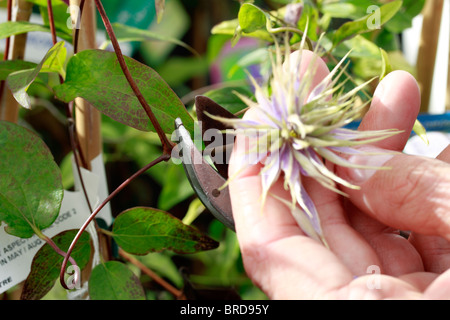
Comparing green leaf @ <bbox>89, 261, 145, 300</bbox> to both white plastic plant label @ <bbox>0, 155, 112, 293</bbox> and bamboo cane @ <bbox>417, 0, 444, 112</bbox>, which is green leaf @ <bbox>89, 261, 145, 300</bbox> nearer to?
white plastic plant label @ <bbox>0, 155, 112, 293</bbox>

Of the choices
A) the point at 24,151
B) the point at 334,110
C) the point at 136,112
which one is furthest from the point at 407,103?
the point at 24,151

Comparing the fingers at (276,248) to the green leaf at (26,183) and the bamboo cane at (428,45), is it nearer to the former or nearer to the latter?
the green leaf at (26,183)

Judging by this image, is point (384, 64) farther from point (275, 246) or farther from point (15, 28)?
point (15, 28)

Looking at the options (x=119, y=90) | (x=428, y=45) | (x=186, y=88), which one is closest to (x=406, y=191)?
(x=119, y=90)

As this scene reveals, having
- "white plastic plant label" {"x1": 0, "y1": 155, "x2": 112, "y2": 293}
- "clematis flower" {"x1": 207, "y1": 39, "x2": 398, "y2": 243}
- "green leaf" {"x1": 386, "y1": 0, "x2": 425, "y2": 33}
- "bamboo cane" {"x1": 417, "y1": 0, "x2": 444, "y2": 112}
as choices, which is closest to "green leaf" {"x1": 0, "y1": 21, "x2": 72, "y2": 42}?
"white plastic plant label" {"x1": 0, "y1": 155, "x2": 112, "y2": 293}

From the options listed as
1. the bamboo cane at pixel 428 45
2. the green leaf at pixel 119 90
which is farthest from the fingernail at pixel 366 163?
the bamboo cane at pixel 428 45

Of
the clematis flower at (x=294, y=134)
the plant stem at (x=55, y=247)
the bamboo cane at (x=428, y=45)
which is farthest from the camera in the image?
the bamboo cane at (x=428, y=45)

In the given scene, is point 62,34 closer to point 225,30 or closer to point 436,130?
point 225,30
